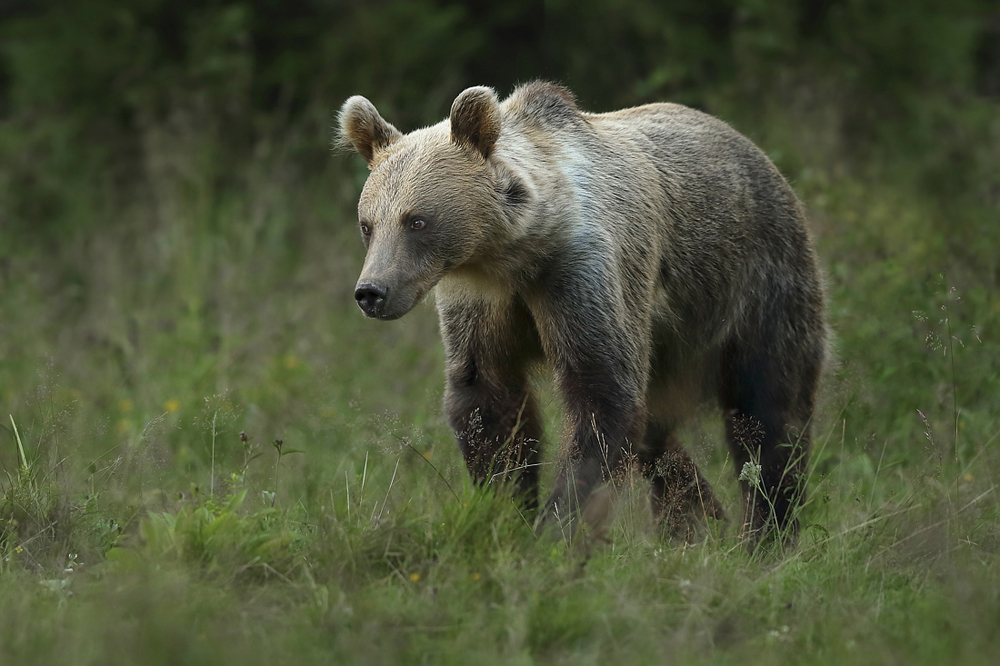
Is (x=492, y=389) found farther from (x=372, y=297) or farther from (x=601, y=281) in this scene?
(x=372, y=297)

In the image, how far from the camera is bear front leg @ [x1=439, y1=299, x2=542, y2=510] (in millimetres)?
4613

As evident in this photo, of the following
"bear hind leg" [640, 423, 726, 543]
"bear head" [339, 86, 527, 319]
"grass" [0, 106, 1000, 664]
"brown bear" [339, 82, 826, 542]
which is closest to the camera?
"grass" [0, 106, 1000, 664]

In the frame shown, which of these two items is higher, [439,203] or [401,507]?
[439,203]

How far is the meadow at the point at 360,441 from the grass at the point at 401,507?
0.05ft

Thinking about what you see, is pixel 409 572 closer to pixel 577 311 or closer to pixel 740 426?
pixel 577 311

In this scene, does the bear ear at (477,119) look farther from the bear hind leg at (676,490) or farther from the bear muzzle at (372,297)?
the bear hind leg at (676,490)

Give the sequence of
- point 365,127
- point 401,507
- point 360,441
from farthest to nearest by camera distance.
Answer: point 360,441 < point 365,127 < point 401,507

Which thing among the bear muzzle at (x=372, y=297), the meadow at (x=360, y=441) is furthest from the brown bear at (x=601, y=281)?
the meadow at (x=360, y=441)

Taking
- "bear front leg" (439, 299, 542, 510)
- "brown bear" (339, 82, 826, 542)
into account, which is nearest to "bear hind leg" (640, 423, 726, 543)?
"brown bear" (339, 82, 826, 542)

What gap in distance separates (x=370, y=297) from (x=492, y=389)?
0.85 meters

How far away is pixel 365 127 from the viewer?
4.65 m

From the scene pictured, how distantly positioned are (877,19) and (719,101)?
3.26m

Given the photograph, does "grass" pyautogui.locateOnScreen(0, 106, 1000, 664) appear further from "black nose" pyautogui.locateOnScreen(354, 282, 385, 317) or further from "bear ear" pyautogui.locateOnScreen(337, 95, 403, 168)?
"bear ear" pyautogui.locateOnScreen(337, 95, 403, 168)

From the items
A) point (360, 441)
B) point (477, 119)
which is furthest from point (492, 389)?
point (360, 441)
